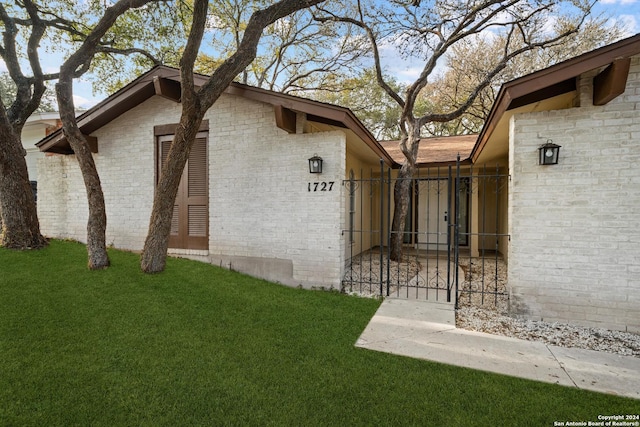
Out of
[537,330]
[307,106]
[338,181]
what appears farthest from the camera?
[338,181]

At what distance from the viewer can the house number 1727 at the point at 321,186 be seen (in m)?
5.08

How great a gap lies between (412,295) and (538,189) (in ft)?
8.01

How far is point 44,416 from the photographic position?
6.91ft

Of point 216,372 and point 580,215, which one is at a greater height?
point 580,215

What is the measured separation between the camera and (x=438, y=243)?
14.9 ft

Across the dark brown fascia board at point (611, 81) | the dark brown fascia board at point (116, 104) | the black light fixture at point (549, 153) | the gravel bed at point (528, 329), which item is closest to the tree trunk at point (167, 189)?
the dark brown fascia board at point (116, 104)

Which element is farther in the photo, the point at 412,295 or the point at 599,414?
the point at 412,295

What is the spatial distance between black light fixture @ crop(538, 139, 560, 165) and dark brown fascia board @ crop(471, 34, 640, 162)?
27.2 inches

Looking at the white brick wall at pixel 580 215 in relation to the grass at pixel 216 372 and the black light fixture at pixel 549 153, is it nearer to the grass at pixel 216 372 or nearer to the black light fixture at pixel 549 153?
the black light fixture at pixel 549 153

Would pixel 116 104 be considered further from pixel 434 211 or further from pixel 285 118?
pixel 434 211

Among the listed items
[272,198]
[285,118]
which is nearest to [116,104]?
[285,118]

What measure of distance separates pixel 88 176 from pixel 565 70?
22.7 ft

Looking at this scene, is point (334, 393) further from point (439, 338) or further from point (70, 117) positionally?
point (70, 117)

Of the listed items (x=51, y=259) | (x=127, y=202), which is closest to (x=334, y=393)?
(x=51, y=259)
